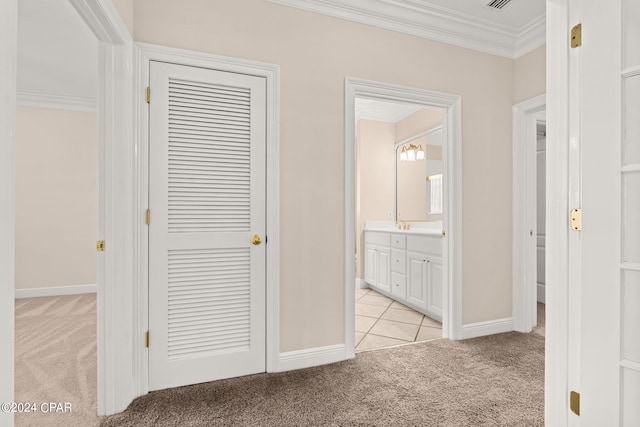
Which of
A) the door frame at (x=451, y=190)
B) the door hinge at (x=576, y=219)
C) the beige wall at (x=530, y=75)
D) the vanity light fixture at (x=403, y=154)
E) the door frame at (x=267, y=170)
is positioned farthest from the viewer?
the vanity light fixture at (x=403, y=154)

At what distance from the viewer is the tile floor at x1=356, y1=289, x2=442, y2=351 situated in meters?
2.75

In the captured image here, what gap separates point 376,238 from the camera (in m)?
4.31

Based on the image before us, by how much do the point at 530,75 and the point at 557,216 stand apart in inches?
87.3

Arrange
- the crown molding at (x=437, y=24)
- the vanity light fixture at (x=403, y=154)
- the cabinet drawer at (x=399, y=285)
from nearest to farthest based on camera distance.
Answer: the crown molding at (x=437, y=24)
the cabinet drawer at (x=399, y=285)
the vanity light fixture at (x=403, y=154)

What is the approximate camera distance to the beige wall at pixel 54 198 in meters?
4.11

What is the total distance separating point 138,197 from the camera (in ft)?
6.09

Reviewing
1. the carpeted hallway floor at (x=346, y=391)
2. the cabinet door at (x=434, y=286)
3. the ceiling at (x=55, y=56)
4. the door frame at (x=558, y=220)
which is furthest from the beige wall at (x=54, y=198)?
the door frame at (x=558, y=220)

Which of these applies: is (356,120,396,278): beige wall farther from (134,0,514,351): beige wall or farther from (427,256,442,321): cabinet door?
(134,0,514,351): beige wall

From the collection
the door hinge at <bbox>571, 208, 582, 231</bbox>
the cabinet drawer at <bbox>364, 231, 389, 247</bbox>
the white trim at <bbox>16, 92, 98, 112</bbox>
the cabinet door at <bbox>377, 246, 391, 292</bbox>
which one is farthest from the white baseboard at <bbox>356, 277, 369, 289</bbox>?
the white trim at <bbox>16, 92, 98, 112</bbox>

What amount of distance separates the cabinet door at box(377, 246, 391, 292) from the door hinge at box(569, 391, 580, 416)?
2748 mm

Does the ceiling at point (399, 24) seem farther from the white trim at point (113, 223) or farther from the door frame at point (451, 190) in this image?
the white trim at point (113, 223)

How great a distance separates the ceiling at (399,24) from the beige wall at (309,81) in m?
0.08

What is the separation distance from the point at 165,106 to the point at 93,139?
3.35 m

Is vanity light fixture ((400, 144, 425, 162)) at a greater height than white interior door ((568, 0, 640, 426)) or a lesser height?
greater
